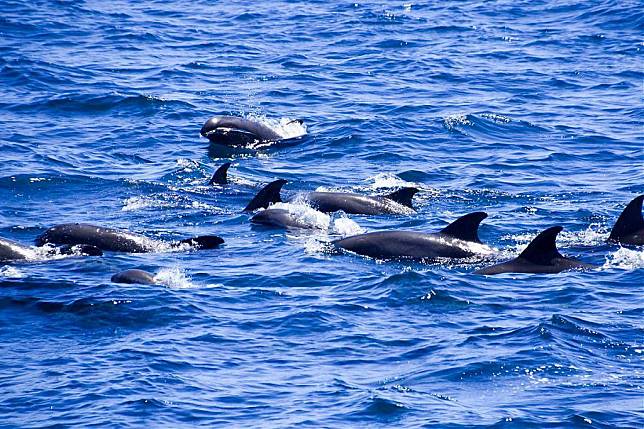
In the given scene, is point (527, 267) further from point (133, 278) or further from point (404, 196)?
point (133, 278)

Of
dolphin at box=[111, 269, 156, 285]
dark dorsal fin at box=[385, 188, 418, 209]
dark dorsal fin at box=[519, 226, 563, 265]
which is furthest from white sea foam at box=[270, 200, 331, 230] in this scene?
dolphin at box=[111, 269, 156, 285]

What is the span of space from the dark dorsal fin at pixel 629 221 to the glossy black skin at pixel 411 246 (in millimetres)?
2293

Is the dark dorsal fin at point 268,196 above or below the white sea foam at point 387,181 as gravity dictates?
above

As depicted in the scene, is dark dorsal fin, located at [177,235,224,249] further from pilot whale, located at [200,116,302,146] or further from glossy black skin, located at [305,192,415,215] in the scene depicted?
pilot whale, located at [200,116,302,146]

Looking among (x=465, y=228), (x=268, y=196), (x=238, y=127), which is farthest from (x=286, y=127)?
(x=465, y=228)

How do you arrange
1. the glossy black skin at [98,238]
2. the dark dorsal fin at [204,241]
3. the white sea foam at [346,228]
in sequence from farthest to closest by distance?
the white sea foam at [346,228]
the dark dorsal fin at [204,241]
the glossy black skin at [98,238]

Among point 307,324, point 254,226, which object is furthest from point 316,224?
point 307,324

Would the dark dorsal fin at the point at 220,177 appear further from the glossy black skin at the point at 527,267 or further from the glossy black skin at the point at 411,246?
the glossy black skin at the point at 527,267

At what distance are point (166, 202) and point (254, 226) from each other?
2.30 meters

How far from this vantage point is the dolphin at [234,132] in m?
27.1

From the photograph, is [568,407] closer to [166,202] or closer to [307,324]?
[307,324]

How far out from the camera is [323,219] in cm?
2102

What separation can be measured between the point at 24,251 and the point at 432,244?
5.93m

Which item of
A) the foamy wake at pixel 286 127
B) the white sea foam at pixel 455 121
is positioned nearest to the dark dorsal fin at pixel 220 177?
the foamy wake at pixel 286 127
